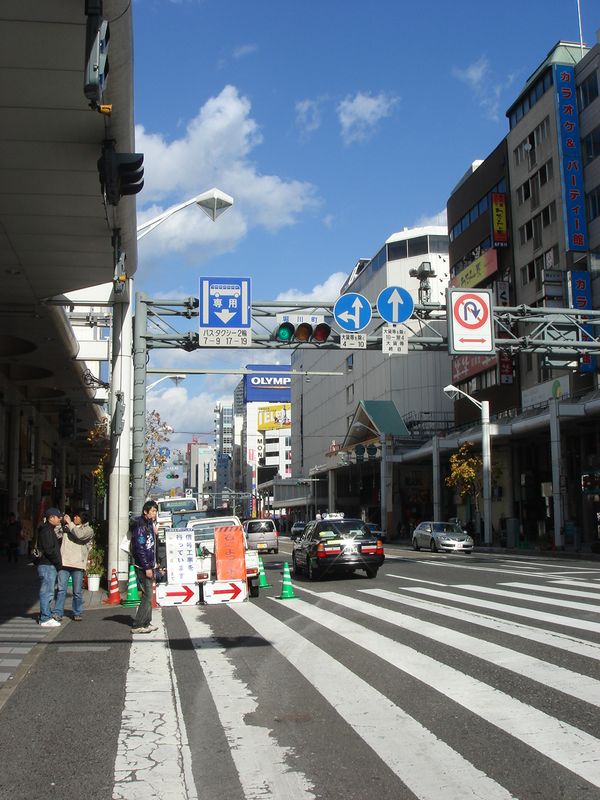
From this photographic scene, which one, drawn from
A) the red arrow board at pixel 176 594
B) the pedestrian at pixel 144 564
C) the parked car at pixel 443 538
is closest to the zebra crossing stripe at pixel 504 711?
the pedestrian at pixel 144 564

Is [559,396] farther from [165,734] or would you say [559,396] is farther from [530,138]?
[165,734]

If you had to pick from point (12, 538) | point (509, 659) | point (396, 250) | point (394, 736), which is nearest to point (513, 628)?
point (509, 659)

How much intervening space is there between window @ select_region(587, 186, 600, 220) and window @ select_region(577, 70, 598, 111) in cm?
464

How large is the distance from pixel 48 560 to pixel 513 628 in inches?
284

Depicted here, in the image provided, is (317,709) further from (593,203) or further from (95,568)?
(593,203)

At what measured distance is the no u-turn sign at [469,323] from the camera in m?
21.8

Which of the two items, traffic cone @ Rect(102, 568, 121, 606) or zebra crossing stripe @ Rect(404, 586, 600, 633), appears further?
traffic cone @ Rect(102, 568, 121, 606)

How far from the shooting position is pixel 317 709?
6.96 m

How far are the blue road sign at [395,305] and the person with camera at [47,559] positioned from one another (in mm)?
11104

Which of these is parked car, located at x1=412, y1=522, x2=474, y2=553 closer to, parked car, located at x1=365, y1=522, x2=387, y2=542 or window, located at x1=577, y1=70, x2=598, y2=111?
parked car, located at x1=365, y1=522, x2=387, y2=542

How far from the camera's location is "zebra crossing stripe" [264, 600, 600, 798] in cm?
545

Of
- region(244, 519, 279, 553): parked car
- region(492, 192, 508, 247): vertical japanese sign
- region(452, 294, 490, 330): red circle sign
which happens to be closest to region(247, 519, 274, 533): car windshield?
region(244, 519, 279, 553): parked car

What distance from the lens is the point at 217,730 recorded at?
6.37 metres

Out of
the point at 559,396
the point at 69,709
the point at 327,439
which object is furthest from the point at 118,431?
the point at 327,439
